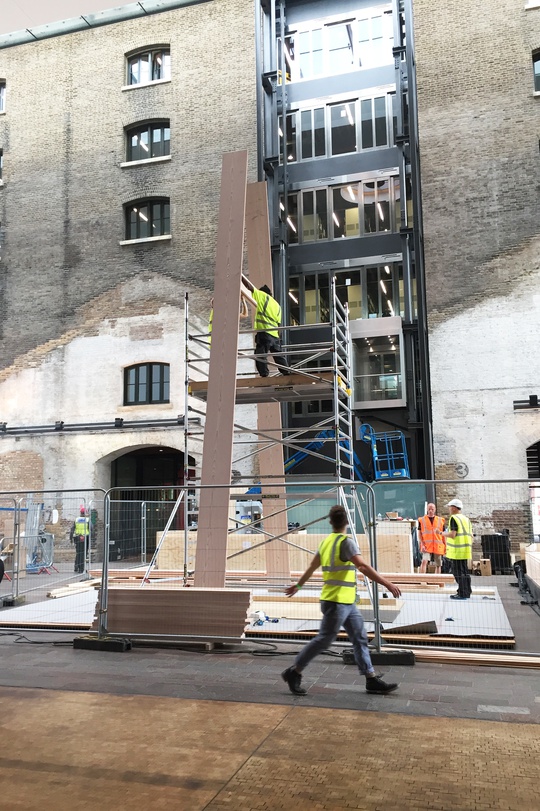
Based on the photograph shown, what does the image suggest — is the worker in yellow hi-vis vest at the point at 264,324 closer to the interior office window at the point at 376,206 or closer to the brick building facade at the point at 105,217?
the brick building facade at the point at 105,217

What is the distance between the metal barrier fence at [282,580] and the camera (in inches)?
328

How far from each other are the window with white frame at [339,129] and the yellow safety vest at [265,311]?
46.8ft

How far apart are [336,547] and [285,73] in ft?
72.8

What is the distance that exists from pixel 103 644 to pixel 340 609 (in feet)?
11.5

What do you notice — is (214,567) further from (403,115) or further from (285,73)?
(285,73)

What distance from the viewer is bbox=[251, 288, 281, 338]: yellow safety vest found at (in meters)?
11.1

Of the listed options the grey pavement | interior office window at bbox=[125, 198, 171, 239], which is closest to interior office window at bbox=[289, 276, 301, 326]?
interior office window at bbox=[125, 198, 171, 239]

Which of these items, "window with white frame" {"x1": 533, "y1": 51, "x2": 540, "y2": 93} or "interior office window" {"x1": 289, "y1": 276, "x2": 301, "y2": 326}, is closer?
"window with white frame" {"x1": 533, "y1": 51, "x2": 540, "y2": 93}

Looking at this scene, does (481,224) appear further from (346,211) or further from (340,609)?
(340,609)

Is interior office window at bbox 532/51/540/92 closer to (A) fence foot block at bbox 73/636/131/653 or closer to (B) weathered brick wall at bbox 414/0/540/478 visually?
(B) weathered brick wall at bbox 414/0/540/478

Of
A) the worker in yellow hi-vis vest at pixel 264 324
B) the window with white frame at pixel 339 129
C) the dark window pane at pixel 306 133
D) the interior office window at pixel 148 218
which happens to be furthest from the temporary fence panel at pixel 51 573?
the window with white frame at pixel 339 129

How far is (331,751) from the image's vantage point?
4.74 m

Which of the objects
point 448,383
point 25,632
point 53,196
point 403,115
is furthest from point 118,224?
point 25,632

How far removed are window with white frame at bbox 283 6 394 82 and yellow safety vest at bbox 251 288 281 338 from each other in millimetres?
16493
